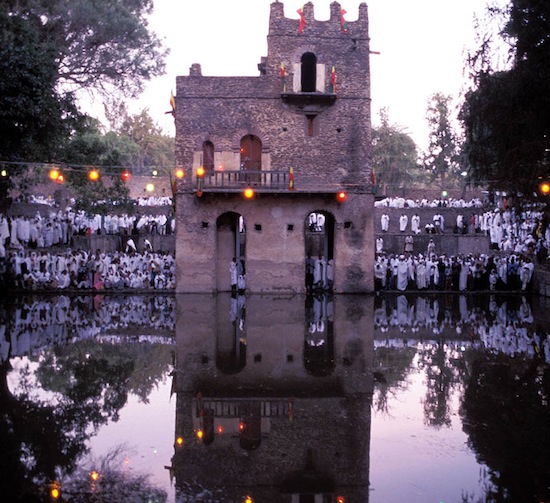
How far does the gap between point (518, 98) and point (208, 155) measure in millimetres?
12699

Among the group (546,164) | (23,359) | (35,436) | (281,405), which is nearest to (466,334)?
(546,164)

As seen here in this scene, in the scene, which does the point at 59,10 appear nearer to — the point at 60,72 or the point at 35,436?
the point at 60,72

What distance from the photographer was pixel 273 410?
1120cm

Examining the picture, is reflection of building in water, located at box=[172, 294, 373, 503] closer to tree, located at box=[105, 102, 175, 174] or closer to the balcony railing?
the balcony railing

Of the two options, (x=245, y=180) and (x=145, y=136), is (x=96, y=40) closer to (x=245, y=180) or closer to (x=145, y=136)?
(x=245, y=180)

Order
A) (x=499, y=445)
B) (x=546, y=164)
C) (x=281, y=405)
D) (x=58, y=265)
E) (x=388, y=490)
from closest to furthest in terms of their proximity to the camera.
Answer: (x=388, y=490) → (x=499, y=445) → (x=281, y=405) → (x=546, y=164) → (x=58, y=265)

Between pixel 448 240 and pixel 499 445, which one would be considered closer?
pixel 499 445

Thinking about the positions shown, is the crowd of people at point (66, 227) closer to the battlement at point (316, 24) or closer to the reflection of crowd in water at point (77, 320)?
the reflection of crowd in water at point (77, 320)

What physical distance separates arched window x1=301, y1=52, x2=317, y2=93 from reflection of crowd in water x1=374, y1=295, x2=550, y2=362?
30.1 ft

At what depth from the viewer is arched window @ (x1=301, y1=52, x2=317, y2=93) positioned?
29.8m

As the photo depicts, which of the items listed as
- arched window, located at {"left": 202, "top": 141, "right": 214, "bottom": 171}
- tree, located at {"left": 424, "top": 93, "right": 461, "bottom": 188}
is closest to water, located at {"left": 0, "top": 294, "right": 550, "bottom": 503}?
arched window, located at {"left": 202, "top": 141, "right": 214, "bottom": 171}

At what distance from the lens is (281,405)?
37.7 feet

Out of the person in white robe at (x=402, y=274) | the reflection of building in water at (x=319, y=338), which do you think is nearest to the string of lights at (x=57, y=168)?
the reflection of building in water at (x=319, y=338)

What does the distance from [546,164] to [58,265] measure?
68.7ft
